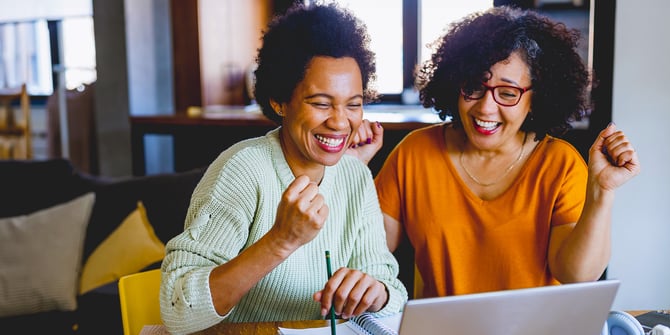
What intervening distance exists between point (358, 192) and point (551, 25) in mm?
621

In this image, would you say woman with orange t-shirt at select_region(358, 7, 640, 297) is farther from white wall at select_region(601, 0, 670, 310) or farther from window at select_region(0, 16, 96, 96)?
window at select_region(0, 16, 96, 96)

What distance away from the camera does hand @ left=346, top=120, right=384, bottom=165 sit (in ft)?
5.56

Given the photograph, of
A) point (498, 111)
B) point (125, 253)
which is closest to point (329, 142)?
point (498, 111)

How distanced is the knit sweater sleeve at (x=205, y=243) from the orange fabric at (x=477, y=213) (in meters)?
0.51

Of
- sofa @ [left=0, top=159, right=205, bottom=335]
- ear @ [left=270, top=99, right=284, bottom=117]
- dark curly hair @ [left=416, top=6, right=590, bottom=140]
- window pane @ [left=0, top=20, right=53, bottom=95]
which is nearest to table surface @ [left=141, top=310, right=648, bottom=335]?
ear @ [left=270, top=99, right=284, bottom=117]

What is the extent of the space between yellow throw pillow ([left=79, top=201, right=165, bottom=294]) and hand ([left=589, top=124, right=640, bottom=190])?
5.22 ft

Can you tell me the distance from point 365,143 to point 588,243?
0.59 metres

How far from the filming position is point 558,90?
1601 millimetres

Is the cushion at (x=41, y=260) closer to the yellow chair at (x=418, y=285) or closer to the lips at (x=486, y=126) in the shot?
the yellow chair at (x=418, y=285)

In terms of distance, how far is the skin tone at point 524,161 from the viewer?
137cm

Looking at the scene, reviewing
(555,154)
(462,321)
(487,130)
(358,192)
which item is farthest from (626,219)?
(462,321)

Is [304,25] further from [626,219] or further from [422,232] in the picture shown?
[626,219]

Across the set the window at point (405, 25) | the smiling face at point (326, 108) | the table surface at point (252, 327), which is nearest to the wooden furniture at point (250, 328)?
the table surface at point (252, 327)

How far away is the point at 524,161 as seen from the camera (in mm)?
1657
